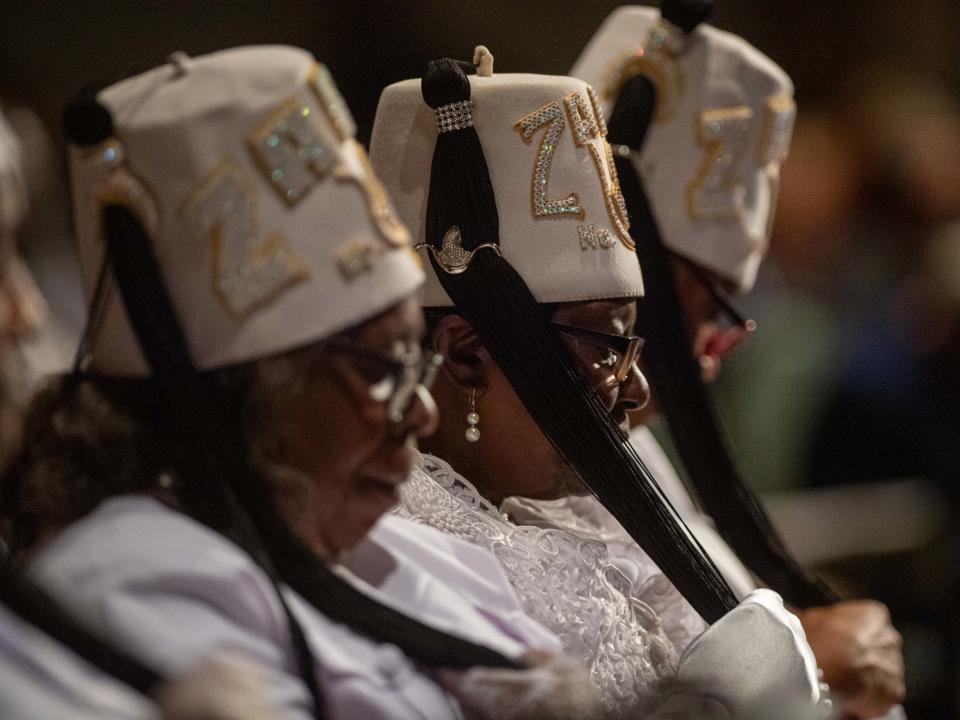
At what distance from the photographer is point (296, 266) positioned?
1.32 m

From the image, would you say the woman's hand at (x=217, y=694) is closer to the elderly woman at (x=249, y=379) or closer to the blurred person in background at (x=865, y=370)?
the elderly woman at (x=249, y=379)

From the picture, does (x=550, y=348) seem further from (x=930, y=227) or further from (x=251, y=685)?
(x=930, y=227)

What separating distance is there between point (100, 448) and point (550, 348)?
2.29 feet

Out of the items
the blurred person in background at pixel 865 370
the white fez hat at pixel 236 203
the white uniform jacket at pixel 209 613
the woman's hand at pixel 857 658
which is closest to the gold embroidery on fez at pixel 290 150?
the white fez hat at pixel 236 203

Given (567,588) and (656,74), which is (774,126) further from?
(567,588)

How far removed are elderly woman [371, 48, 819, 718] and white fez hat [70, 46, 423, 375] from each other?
1.63ft

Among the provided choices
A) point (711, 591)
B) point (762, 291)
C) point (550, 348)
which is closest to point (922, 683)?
point (762, 291)

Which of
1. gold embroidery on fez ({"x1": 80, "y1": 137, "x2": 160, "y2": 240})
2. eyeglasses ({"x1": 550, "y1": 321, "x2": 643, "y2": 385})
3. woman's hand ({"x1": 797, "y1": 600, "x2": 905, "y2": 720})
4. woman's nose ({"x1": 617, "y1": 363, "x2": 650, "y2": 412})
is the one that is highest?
gold embroidery on fez ({"x1": 80, "y1": 137, "x2": 160, "y2": 240})

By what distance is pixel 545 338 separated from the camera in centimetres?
182

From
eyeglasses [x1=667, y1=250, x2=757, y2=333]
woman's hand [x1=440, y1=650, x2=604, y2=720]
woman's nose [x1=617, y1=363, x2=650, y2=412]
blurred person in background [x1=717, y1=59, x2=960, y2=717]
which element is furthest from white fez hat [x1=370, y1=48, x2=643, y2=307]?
blurred person in background [x1=717, y1=59, x2=960, y2=717]

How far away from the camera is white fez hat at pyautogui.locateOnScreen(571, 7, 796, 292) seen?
8.33ft

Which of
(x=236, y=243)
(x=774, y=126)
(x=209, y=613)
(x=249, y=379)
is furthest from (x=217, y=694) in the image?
(x=774, y=126)

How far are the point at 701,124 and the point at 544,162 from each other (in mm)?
781

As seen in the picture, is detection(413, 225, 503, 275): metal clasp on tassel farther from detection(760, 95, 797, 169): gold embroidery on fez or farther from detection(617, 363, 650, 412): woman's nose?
detection(760, 95, 797, 169): gold embroidery on fez
